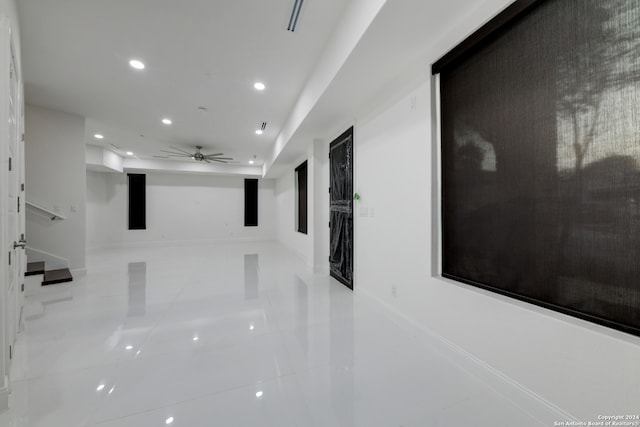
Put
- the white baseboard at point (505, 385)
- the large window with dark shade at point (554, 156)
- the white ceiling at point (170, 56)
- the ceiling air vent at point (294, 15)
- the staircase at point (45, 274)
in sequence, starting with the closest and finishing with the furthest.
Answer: the large window with dark shade at point (554, 156), the white baseboard at point (505, 385), the ceiling air vent at point (294, 15), the white ceiling at point (170, 56), the staircase at point (45, 274)

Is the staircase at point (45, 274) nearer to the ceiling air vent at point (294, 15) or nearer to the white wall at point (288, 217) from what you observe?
the white wall at point (288, 217)

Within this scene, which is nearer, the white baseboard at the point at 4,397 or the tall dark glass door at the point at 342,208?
the white baseboard at the point at 4,397

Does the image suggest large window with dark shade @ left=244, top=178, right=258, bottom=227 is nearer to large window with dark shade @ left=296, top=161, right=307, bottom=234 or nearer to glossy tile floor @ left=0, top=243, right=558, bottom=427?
large window with dark shade @ left=296, top=161, right=307, bottom=234

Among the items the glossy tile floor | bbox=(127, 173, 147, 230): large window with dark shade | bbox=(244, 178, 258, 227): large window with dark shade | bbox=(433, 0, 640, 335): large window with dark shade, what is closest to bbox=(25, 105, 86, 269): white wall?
the glossy tile floor

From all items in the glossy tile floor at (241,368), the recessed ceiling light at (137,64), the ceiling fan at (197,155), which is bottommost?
the glossy tile floor at (241,368)

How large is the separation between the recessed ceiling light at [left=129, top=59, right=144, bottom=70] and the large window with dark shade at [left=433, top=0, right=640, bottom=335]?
347 cm

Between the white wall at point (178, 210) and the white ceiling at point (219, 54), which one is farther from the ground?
the white ceiling at point (219, 54)

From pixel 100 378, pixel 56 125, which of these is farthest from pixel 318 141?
pixel 56 125

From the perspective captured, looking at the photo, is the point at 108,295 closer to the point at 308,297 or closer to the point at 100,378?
the point at 100,378

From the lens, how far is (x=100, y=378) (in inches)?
71.4

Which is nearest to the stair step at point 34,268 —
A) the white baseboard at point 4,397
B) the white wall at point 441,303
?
the white baseboard at point 4,397

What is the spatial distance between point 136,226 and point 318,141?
25.2 feet

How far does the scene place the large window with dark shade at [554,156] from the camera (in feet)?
4.06

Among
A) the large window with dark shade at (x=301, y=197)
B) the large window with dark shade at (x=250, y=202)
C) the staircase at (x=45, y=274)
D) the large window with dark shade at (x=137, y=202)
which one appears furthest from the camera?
the large window with dark shade at (x=250, y=202)
